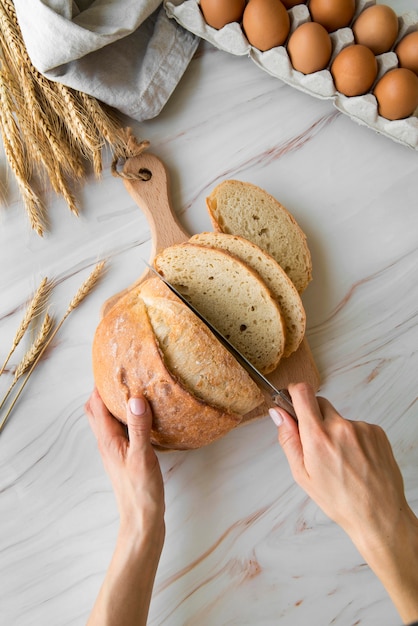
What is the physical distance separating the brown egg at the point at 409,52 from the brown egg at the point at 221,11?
0.50 meters

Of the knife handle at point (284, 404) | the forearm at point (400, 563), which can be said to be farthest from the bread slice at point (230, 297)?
A: the forearm at point (400, 563)

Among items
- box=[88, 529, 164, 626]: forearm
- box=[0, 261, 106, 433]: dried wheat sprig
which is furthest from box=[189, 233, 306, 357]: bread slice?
box=[88, 529, 164, 626]: forearm

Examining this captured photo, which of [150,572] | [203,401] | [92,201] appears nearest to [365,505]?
[203,401]

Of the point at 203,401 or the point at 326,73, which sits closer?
the point at 203,401

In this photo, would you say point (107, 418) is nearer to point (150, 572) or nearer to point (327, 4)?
point (150, 572)

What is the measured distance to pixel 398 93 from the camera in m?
1.59

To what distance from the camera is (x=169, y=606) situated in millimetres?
1616

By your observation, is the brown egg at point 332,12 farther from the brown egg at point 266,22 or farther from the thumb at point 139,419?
the thumb at point 139,419

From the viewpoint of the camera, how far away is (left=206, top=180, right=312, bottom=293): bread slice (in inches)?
64.4

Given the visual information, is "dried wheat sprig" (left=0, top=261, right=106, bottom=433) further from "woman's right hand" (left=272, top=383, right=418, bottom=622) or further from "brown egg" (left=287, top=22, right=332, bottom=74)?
"brown egg" (left=287, top=22, right=332, bottom=74)

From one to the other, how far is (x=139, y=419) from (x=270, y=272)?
546mm

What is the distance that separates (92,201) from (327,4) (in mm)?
941

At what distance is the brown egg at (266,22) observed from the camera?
1605 millimetres

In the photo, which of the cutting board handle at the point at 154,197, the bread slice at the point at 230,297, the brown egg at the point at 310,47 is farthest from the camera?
the cutting board handle at the point at 154,197
